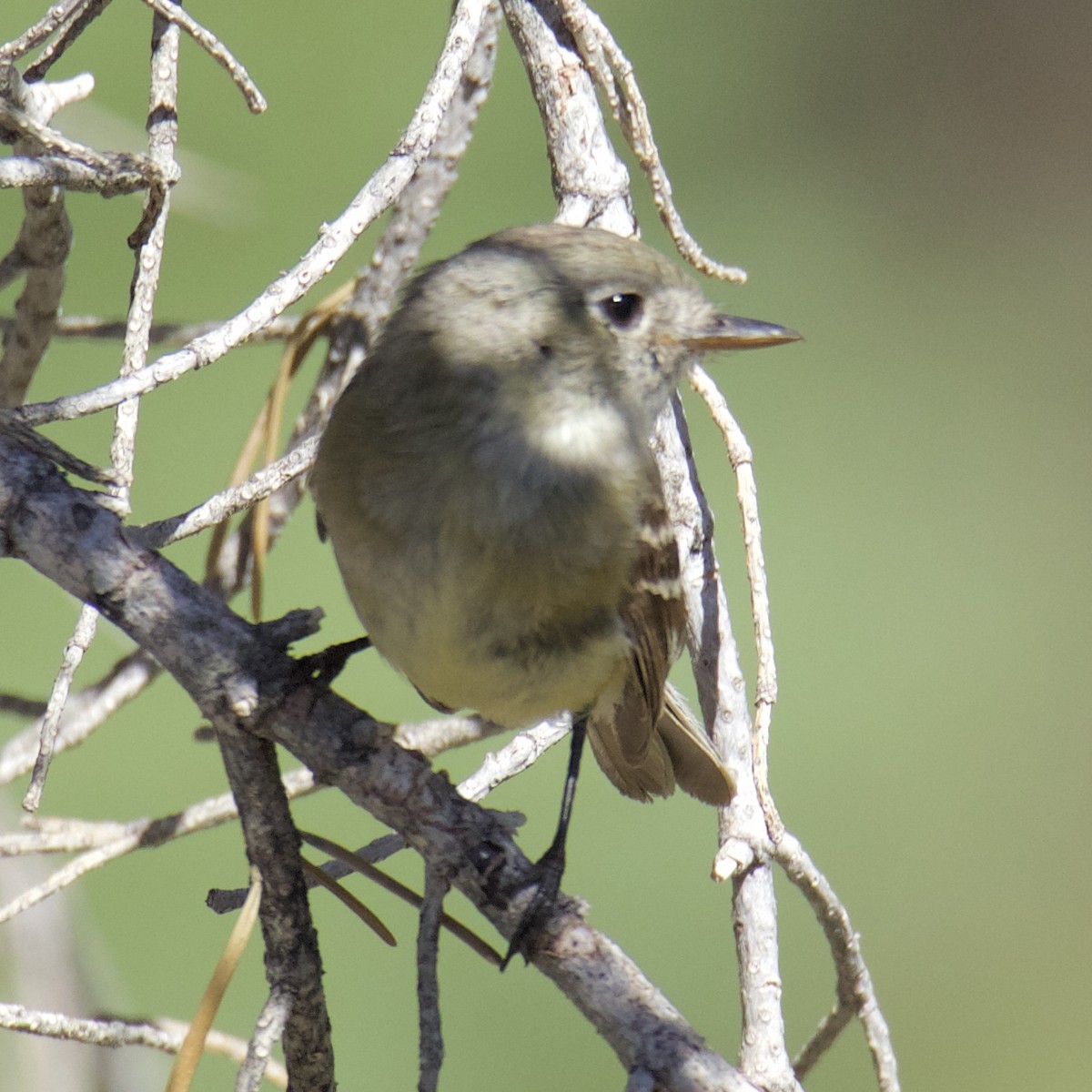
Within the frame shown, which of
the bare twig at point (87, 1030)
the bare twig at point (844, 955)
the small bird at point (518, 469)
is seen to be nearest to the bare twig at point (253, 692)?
the bare twig at point (87, 1030)

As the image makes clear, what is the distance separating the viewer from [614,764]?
2.58 meters

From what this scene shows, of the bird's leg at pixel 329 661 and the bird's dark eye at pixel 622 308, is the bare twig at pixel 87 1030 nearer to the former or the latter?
the bird's leg at pixel 329 661

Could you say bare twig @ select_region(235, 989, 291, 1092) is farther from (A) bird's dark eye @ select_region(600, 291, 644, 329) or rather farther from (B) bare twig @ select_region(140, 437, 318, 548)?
(A) bird's dark eye @ select_region(600, 291, 644, 329)

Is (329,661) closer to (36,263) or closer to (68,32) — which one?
(36,263)

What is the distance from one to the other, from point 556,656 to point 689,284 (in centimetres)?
55

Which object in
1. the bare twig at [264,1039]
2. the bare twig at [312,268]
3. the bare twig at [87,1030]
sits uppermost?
the bare twig at [312,268]

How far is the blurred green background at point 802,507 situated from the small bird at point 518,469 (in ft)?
3.54

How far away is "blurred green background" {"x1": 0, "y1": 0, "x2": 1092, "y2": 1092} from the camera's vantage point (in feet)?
13.9

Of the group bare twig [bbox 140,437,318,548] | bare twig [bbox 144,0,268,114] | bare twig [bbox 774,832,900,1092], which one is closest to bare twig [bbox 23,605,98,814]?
bare twig [bbox 140,437,318,548]

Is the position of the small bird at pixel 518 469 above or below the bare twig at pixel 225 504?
above

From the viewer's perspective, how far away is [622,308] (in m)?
2.06

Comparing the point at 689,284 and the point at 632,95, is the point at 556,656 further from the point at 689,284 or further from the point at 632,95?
the point at 632,95

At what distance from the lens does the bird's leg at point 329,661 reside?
1508 millimetres

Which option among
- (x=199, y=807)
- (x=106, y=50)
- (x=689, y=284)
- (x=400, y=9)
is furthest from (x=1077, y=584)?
(x=199, y=807)
